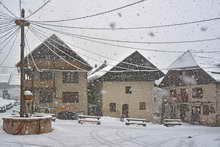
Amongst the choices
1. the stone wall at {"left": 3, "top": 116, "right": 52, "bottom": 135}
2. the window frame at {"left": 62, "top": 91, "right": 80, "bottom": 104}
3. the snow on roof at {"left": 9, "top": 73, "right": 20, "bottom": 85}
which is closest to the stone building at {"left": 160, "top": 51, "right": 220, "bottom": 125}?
the window frame at {"left": 62, "top": 91, "right": 80, "bottom": 104}

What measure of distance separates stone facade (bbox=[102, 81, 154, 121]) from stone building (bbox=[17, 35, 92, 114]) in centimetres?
394

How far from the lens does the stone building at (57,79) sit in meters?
37.6

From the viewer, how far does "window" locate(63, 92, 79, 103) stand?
38.8 meters

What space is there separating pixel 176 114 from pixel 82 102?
15.9m

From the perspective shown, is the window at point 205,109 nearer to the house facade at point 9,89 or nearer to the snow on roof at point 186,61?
the snow on roof at point 186,61

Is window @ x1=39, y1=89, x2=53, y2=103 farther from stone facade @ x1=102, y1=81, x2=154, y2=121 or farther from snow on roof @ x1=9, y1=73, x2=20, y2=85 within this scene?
snow on roof @ x1=9, y1=73, x2=20, y2=85

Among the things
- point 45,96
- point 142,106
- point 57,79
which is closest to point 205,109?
point 142,106

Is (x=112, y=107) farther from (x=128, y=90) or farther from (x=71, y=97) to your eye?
(x=71, y=97)

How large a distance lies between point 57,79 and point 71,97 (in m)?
2.94

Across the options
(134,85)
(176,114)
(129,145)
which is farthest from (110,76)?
(129,145)

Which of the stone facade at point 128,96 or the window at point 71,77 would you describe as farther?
the stone facade at point 128,96

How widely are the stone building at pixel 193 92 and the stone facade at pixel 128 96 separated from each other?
4856mm

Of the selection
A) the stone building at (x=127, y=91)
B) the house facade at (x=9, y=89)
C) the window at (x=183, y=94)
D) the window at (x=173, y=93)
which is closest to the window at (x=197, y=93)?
the window at (x=183, y=94)

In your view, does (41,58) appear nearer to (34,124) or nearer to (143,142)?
(34,124)
